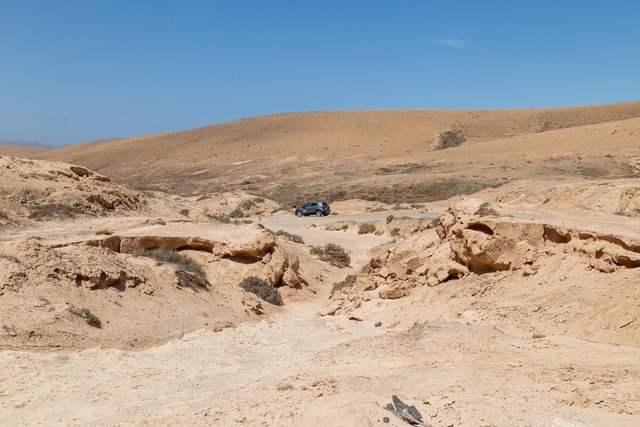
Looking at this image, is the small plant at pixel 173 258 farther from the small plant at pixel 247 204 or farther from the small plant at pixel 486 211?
the small plant at pixel 247 204

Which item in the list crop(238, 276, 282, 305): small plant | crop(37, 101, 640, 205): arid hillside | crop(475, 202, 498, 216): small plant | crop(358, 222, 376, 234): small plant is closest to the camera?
crop(475, 202, 498, 216): small plant

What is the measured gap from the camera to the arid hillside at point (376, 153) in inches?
1759

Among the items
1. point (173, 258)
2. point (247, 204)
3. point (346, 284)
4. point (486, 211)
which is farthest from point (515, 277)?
point (247, 204)

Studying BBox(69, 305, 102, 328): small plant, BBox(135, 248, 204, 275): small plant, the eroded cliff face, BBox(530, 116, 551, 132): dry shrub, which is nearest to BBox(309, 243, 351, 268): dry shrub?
the eroded cliff face

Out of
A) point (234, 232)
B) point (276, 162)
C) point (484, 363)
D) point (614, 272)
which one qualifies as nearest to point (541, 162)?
point (276, 162)

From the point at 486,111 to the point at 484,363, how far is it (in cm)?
8663

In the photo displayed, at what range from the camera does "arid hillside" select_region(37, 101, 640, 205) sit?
147ft

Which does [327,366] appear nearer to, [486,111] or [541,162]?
[541,162]

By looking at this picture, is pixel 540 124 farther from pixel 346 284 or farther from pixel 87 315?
pixel 87 315

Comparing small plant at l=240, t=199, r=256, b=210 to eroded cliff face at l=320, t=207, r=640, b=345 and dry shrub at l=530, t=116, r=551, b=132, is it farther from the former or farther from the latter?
dry shrub at l=530, t=116, r=551, b=132

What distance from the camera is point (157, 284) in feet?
42.3

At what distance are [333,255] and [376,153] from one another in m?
50.5

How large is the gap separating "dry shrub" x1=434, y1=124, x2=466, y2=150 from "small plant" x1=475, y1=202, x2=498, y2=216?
57.3 metres

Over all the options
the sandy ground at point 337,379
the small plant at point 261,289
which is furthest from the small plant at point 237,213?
the sandy ground at point 337,379
